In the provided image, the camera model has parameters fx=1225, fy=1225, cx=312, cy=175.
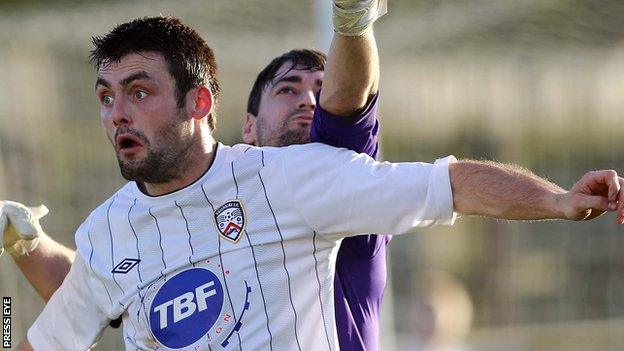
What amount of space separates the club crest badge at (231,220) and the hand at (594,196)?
977mm

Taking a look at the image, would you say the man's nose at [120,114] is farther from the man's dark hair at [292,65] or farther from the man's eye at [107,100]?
the man's dark hair at [292,65]

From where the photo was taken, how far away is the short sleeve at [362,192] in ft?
10.5

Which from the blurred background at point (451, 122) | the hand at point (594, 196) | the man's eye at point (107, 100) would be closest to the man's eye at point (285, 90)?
the man's eye at point (107, 100)

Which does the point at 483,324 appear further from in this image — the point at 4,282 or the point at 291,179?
the point at 291,179

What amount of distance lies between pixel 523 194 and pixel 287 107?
1.47 m

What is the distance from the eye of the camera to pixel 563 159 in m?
8.52

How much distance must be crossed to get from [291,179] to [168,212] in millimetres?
458

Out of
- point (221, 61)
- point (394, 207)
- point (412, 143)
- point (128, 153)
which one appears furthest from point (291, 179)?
point (412, 143)

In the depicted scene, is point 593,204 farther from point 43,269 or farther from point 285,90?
point 43,269

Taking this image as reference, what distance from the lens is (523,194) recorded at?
303cm

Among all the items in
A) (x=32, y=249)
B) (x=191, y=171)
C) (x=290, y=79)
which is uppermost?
(x=290, y=79)

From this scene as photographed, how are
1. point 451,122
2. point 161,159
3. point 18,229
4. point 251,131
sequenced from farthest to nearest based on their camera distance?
point 451,122 < point 251,131 < point 18,229 < point 161,159

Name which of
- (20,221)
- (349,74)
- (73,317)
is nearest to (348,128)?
(349,74)

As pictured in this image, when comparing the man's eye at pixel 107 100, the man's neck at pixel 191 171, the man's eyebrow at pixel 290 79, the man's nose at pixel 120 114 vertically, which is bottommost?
the man's neck at pixel 191 171
